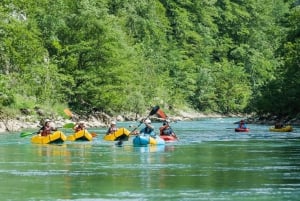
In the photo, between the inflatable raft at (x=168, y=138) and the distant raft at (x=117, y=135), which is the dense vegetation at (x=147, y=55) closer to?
the distant raft at (x=117, y=135)

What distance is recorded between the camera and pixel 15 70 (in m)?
61.1

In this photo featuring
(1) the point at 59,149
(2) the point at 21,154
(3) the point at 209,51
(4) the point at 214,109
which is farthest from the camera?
(3) the point at 209,51

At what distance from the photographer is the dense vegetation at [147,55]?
61.0 meters

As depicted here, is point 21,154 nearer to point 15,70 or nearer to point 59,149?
point 59,149

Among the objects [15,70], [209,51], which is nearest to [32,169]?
[15,70]

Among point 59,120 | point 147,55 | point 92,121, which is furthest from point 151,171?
point 147,55

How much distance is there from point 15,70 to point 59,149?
24.4m

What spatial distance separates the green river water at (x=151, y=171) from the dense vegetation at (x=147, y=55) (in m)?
19.7

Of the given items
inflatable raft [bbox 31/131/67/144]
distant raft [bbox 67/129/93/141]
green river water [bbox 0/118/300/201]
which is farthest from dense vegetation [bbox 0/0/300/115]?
green river water [bbox 0/118/300/201]

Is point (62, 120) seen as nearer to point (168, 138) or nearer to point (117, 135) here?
point (117, 135)

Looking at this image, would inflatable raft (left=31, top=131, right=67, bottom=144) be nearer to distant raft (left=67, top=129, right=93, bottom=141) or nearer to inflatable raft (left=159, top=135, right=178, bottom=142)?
distant raft (left=67, top=129, right=93, bottom=141)

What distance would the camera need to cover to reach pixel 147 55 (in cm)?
9662

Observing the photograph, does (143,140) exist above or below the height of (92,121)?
below

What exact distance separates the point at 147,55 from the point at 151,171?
70.1 metres
